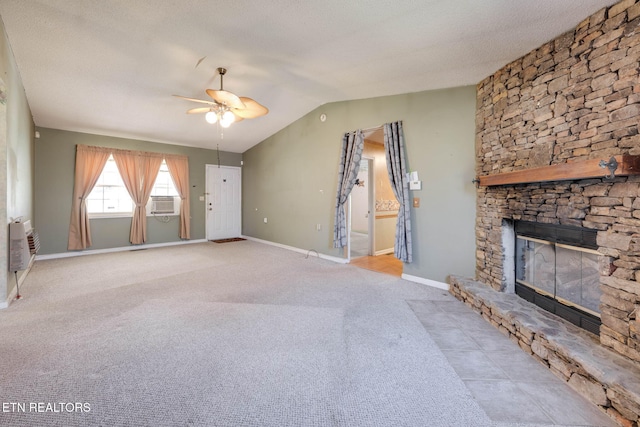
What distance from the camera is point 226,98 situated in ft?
10.3

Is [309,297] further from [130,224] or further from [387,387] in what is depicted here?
[130,224]

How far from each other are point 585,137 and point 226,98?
3.45 meters

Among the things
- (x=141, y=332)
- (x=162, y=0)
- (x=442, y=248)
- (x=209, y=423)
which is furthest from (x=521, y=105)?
(x=141, y=332)

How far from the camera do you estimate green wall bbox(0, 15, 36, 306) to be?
8.74ft

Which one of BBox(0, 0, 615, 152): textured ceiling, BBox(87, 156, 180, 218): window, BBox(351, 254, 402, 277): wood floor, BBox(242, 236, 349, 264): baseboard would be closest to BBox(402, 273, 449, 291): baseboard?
BBox(351, 254, 402, 277): wood floor

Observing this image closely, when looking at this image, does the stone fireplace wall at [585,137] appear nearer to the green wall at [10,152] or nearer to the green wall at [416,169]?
the green wall at [416,169]

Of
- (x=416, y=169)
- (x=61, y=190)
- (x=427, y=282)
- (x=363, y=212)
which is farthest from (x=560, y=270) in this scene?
(x=61, y=190)

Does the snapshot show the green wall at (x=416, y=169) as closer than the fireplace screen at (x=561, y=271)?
No

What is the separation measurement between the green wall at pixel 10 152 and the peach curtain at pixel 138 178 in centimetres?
202

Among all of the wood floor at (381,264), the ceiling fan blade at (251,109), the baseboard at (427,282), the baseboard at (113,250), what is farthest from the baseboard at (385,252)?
the baseboard at (113,250)

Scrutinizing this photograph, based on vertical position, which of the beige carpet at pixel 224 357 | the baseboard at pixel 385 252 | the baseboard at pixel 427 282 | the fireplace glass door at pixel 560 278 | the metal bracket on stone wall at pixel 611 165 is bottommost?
the beige carpet at pixel 224 357

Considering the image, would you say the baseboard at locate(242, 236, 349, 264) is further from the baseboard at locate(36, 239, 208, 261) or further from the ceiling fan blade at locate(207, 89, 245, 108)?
the ceiling fan blade at locate(207, 89, 245, 108)

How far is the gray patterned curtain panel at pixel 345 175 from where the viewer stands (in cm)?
450

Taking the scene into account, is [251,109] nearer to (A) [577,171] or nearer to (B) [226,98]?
(B) [226,98]
